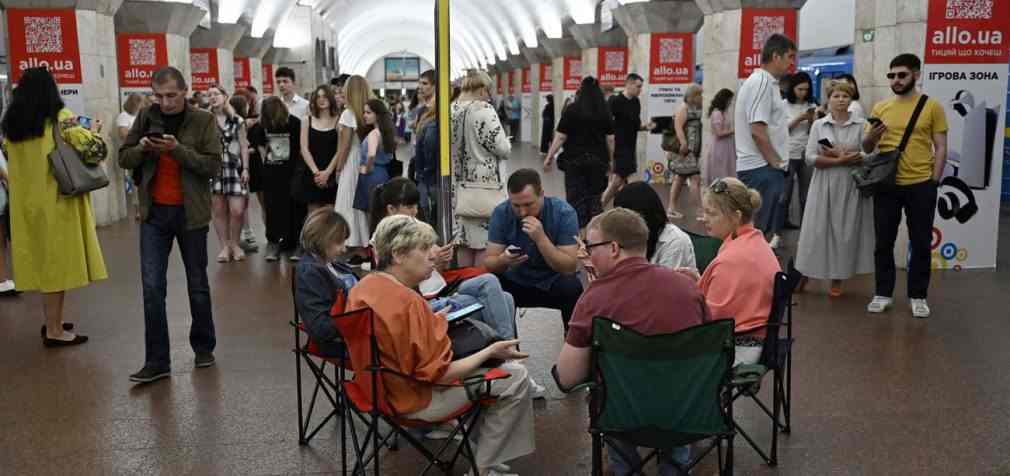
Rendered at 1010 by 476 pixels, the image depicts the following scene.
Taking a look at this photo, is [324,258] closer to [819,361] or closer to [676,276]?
[676,276]

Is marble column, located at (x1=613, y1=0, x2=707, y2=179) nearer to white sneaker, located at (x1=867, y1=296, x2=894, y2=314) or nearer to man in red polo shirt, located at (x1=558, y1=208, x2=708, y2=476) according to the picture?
white sneaker, located at (x1=867, y1=296, x2=894, y2=314)

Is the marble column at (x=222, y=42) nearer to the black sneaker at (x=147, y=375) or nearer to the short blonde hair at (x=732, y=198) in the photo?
the black sneaker at (x=147, y=375)

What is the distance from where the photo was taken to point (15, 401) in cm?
514

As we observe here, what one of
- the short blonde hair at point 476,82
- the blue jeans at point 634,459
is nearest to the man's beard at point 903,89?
the short blonde hair at point 476,82

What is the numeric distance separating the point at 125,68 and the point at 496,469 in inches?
453

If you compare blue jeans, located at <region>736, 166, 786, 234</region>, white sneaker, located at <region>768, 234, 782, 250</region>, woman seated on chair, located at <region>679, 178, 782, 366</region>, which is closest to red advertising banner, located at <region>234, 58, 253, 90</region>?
white sneaker, located at <region>768, 234, 782, 250</region>

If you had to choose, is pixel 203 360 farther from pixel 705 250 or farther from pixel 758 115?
pixel 758 115

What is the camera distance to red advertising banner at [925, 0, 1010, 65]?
795 cm

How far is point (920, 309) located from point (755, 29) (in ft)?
21.6

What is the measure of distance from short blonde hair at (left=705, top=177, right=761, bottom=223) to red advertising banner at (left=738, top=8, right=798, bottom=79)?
8801 millimetres

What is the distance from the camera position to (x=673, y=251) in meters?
4.31

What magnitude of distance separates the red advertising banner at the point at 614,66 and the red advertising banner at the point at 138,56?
10.3 meters

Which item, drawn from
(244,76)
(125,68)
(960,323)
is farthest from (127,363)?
(244,76)

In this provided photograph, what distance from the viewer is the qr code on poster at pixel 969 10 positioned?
7.93 m
